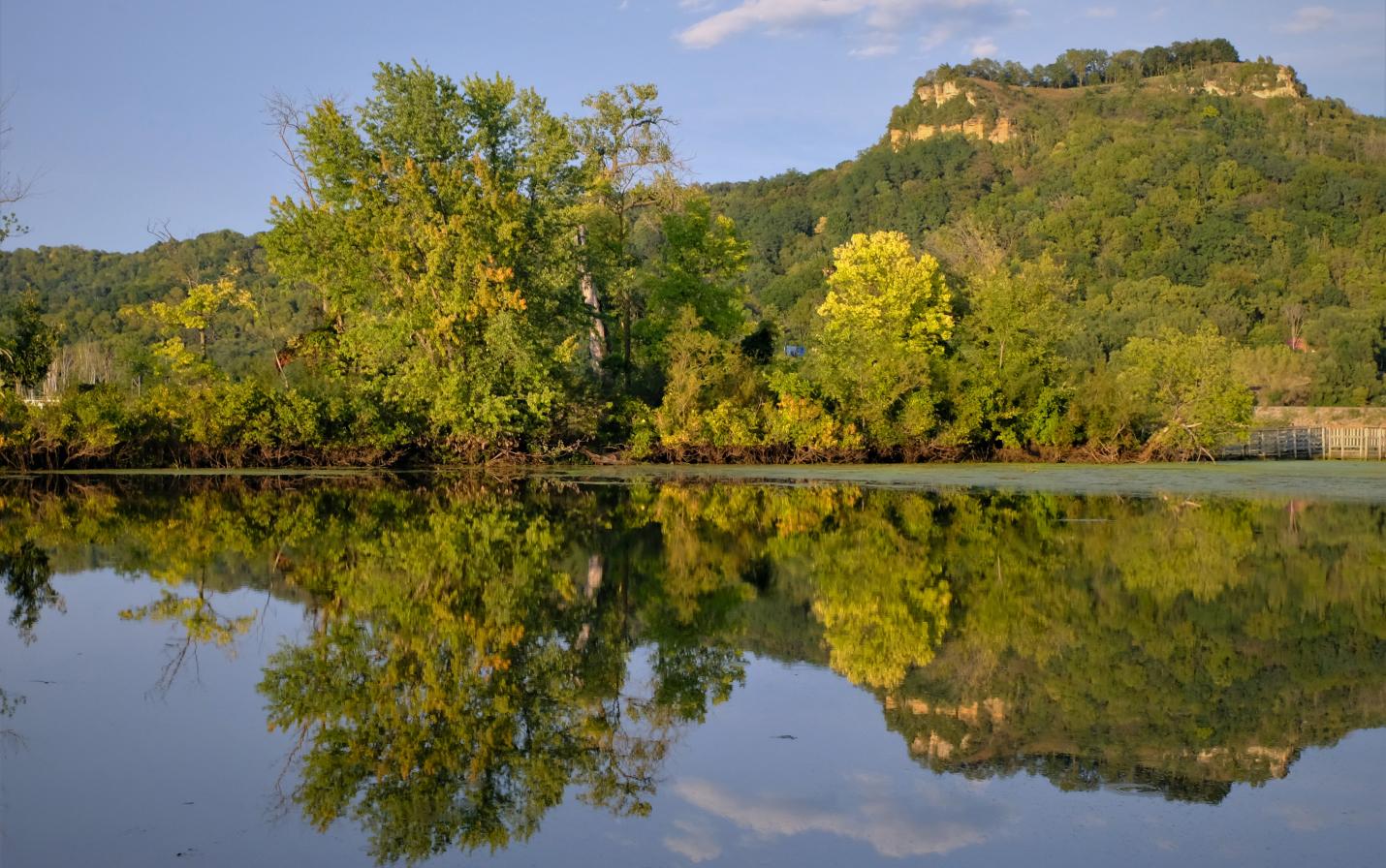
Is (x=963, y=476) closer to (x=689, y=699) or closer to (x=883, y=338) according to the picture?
(x=883, y=338)

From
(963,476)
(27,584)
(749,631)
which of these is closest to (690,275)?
(963,476)

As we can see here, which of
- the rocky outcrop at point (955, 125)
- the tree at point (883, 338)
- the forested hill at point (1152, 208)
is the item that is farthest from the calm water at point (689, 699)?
the rocky outcrop at point (955, 125)

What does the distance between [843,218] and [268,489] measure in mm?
93280

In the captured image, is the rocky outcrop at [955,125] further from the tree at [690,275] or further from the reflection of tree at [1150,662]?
the reflection of tree at [1150,662]

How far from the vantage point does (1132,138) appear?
384 ft

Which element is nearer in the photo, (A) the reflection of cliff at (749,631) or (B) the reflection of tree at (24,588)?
(A) the reflection of cliff at (749,631)

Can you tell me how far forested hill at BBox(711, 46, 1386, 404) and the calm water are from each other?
124 ft

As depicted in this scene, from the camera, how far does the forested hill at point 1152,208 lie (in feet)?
251

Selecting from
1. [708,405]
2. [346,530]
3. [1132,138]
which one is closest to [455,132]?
[708,405]

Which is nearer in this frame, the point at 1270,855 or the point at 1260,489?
the point at 1270,855

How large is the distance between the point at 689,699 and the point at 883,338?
2991 cm

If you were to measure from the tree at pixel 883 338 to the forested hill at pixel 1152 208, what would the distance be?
5221mm

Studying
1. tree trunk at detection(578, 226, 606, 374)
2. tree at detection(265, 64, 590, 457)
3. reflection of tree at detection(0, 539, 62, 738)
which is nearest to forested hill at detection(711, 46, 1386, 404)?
tree trunk at detection(578, 226, 606, 374)

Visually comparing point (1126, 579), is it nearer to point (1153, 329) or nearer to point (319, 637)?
point (319, 637)
